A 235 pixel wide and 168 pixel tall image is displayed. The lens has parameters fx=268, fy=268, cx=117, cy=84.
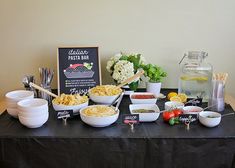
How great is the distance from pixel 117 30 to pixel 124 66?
0.30 m

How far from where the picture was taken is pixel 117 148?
113cm

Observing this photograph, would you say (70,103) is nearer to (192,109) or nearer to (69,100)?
(69,100)

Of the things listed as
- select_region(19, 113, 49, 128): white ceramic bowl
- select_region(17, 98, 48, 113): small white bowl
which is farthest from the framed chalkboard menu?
select_region(19, 113, 49, 128): white ceramic bowl

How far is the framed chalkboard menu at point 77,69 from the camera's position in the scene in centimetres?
162

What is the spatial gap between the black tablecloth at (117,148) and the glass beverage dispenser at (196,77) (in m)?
0.47

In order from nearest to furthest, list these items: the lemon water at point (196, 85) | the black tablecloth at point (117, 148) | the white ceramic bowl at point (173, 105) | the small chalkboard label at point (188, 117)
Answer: the black tablecloth at point (117, 148) < the small chalkboard label at point (188, 117) < the white ceramic bowl at point (173, 105) < the lemon water at point (196, 85)

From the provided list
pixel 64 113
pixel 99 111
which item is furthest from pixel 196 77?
pixel 64 113

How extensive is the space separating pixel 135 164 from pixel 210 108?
54 centimetres

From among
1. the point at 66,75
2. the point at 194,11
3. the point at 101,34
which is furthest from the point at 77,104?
the point at 194,11

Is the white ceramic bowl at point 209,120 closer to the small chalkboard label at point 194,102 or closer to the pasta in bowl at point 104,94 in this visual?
the small chalkboard label at point 194,102

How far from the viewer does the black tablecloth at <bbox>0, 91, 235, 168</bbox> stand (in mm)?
1123

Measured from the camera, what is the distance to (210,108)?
1415 mm

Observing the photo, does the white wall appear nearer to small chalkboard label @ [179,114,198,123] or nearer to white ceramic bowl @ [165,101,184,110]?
white ceramic bowl @ [165,101,184,110]

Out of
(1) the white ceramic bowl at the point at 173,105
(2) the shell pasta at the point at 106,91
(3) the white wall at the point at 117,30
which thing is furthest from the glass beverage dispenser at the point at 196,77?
(2) the shell pasta at the point at 106,91
